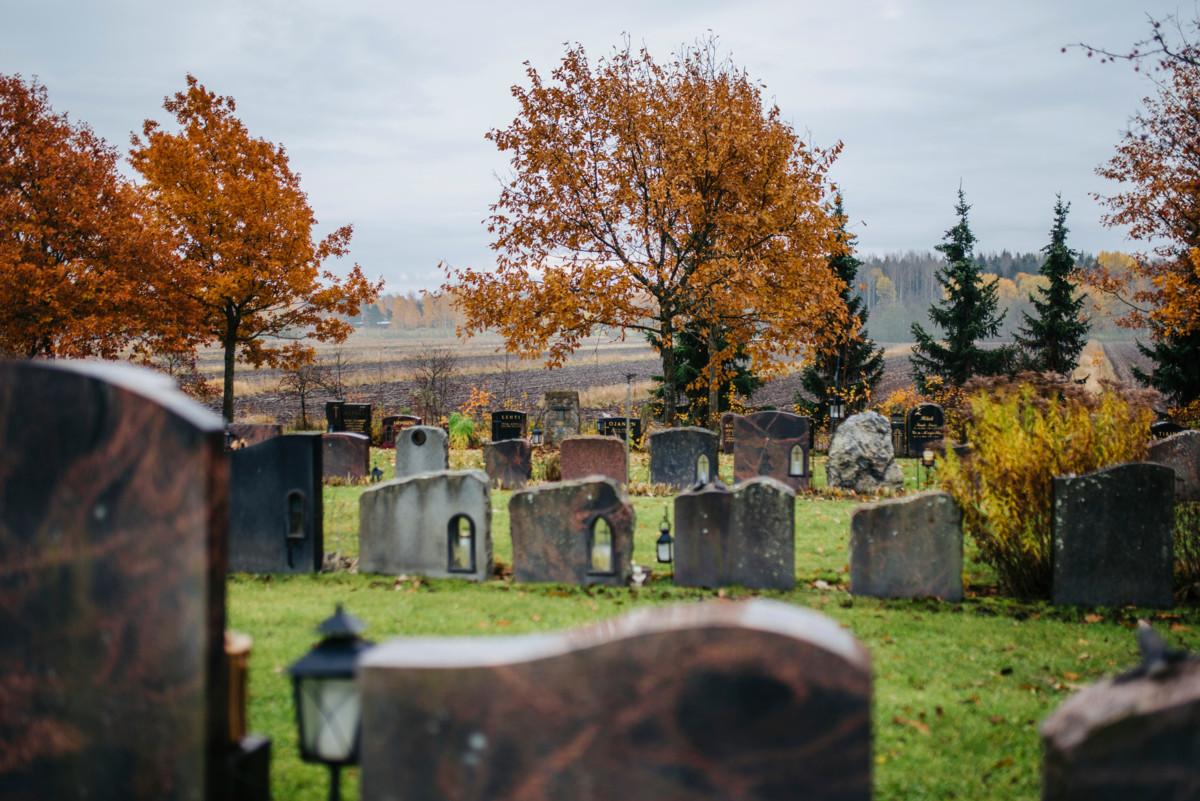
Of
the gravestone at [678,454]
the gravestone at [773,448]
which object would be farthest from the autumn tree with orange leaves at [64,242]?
the gravestone at [773,448]

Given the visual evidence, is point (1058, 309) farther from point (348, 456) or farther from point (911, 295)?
point (911, 295)

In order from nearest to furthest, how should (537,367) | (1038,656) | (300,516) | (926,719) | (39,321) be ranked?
(926,719), (1038,656), (300,516), (39,321), (537,367)

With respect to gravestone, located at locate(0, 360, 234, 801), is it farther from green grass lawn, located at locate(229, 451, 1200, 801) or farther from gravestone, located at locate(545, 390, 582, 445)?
gravestone, located at locate(545, 390, 582, 445)

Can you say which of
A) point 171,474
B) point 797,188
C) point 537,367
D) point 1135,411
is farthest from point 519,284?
point 537,367

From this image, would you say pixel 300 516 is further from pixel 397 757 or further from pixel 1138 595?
pixel 1138 595

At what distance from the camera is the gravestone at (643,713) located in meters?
3.02

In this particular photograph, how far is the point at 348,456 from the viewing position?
18.1m

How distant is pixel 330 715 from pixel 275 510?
7896mm

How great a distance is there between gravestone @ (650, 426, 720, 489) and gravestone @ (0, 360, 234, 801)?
1418cm

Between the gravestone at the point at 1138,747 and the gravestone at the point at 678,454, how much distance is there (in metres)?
14.4

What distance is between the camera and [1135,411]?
1136 cm

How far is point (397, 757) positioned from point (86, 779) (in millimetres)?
1424

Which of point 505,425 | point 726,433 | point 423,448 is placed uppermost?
point 505,425

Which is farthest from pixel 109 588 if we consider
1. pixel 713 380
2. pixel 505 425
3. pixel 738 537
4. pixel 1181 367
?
pixel 1181 367
